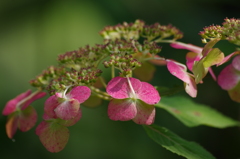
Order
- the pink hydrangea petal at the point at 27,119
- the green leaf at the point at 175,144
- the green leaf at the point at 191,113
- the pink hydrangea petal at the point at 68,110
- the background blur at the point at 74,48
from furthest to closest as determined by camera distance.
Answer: the background blur at the point at 74,48 < the green leaf at the point at 191,113 < the pink hydrangea petal at the point at 27,119 < the green leaf at the point at 175,144 < the pink hydrangea petal at the point at 68,110

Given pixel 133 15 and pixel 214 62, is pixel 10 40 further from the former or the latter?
pixel 214 62

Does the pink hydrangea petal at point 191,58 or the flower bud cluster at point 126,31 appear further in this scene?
the flower bud cluster at point 126,31

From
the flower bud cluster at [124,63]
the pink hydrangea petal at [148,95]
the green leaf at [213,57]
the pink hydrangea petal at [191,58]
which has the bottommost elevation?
the pink hydrangea petal at [191,58]

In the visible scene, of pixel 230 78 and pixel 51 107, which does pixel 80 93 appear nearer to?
pixel 51 107

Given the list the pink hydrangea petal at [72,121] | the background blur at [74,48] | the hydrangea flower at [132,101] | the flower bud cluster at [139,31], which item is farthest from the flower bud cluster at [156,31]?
the background blur at [74,48]

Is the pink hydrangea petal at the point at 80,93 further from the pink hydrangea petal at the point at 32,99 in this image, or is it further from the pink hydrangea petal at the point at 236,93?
the pink hydrangea petal at the point at 236,93

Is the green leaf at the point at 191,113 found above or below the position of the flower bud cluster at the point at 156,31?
below

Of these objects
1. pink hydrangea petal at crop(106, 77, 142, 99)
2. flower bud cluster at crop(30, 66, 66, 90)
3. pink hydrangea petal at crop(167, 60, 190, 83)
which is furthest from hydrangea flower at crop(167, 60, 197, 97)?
flower bud cluster at crop(30, 66, 66, 90)

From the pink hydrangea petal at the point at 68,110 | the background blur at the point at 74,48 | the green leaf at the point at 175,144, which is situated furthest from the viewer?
the background blur at the point at 74,48
